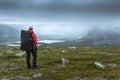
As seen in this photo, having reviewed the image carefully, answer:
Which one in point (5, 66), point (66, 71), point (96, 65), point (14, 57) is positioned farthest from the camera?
point (14, 57)

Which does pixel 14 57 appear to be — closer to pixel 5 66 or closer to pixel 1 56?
pixel 1 56

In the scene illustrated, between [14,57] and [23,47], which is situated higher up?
[23,47]

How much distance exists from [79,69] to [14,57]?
1383cm

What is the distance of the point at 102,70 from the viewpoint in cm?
2367

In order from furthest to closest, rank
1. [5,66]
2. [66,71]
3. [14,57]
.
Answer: [14,57] < [5,66] < [66,71]

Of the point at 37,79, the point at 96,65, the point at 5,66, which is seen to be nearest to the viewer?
the point at 37,79

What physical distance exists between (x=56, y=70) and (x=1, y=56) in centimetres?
1403

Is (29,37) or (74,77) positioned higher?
(29,37)

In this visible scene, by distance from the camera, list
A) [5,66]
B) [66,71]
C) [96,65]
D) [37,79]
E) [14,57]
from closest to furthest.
Result: 1. [37,79]
2. [66,71]
3. [96,65]
4. [5,66]
5. [14,57]

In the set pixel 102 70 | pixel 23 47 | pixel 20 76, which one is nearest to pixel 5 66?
pixel 23 47

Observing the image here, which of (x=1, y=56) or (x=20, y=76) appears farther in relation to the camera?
(x=1, y=56)

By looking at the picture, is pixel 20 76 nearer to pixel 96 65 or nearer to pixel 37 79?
pixel 37 79

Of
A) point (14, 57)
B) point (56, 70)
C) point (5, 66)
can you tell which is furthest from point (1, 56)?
point (56, 70)

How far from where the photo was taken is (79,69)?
2398cm
